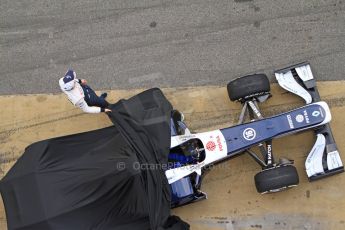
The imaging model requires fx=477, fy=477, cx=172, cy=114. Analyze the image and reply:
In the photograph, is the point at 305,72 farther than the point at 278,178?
Yes

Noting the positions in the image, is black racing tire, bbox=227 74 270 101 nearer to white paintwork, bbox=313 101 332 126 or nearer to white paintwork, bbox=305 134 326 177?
white paintwork, bbox=313 101 332 126

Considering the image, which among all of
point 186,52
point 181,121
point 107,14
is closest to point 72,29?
point 107,14

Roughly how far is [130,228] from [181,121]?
3.93 feet

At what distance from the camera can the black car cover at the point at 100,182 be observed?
4.02 metres

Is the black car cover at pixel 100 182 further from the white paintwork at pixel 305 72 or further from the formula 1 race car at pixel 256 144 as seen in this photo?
the white paintwork at pixel 305 72

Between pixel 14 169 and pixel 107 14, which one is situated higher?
pixel 107 14

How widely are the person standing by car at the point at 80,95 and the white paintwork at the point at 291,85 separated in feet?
6.14

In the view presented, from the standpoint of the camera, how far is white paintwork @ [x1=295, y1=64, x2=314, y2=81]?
16.5ft

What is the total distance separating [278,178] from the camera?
462 cm

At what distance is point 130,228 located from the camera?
14.4 ft

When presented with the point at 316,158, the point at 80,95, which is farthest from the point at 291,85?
the point at 80,95

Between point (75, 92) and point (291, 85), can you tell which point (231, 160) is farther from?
point (75, 92)

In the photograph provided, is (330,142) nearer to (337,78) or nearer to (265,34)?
(337,78)

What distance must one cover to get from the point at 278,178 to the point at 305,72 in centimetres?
121
